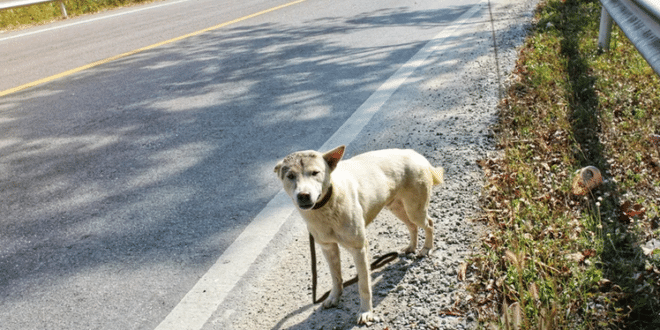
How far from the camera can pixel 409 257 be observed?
11.1 ft

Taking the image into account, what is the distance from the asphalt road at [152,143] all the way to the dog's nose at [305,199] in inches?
44.9

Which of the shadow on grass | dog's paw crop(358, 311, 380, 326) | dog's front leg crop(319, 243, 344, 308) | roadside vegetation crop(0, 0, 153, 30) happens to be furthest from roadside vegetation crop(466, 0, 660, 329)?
roadside vegetation crop(0, 0, 153, 30)

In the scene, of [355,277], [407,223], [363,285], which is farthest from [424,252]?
[363,285]

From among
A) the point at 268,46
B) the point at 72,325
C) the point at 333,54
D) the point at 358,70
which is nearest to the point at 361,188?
the point at 72,325

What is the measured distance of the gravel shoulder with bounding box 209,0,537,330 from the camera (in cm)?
291

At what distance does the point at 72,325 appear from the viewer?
9.92 ft

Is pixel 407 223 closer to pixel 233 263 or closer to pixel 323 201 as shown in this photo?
pixel 323 201

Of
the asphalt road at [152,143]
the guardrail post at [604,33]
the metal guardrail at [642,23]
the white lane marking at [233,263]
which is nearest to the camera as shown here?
→ the white lane marking at [233,263]

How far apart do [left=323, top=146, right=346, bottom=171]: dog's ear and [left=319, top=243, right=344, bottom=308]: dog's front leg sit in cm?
49

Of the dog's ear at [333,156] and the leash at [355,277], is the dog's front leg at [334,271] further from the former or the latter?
the dog's ear at [333,156]

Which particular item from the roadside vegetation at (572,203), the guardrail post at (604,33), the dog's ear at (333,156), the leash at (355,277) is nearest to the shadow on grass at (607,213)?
the roadside vegetation at (572,203)

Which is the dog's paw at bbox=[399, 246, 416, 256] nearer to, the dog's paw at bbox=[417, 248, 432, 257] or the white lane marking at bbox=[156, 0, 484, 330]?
the dog's paw at bbox=[417, 248, 432, 257]

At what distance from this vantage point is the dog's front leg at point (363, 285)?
288cm

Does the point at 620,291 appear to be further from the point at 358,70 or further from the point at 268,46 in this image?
the point at 268,46
